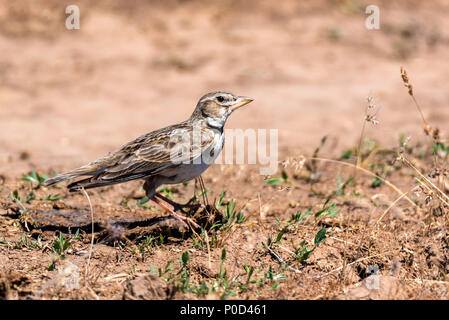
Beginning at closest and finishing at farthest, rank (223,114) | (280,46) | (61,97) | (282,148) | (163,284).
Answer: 1. (163,284)
2. (223,114)
3. (282,148)
4. (61,97)
5. (280,46)

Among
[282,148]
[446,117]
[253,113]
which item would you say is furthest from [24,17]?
[446,117]

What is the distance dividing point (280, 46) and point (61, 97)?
206 inches

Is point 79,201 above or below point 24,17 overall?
below

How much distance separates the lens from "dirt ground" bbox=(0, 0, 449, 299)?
16.0 feet

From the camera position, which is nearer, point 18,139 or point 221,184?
point 221,184

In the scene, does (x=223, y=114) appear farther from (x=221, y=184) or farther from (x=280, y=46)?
(x=280, y=46)

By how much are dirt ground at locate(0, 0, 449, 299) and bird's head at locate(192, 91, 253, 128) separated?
0.55 meters

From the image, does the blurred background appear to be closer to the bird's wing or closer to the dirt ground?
the dirt ground

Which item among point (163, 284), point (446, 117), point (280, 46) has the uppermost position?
point (280, 46)

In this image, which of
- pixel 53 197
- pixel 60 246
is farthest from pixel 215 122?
pixel 53 197

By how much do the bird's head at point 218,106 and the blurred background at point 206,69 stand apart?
107 inches

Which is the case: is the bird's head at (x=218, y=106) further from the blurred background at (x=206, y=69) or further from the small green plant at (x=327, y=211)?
the blurred background at (x=206, y=69)

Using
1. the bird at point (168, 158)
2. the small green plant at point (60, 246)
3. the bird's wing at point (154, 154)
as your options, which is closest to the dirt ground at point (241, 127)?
the small green plant at point (60, 246)

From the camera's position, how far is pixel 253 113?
36.1ft
